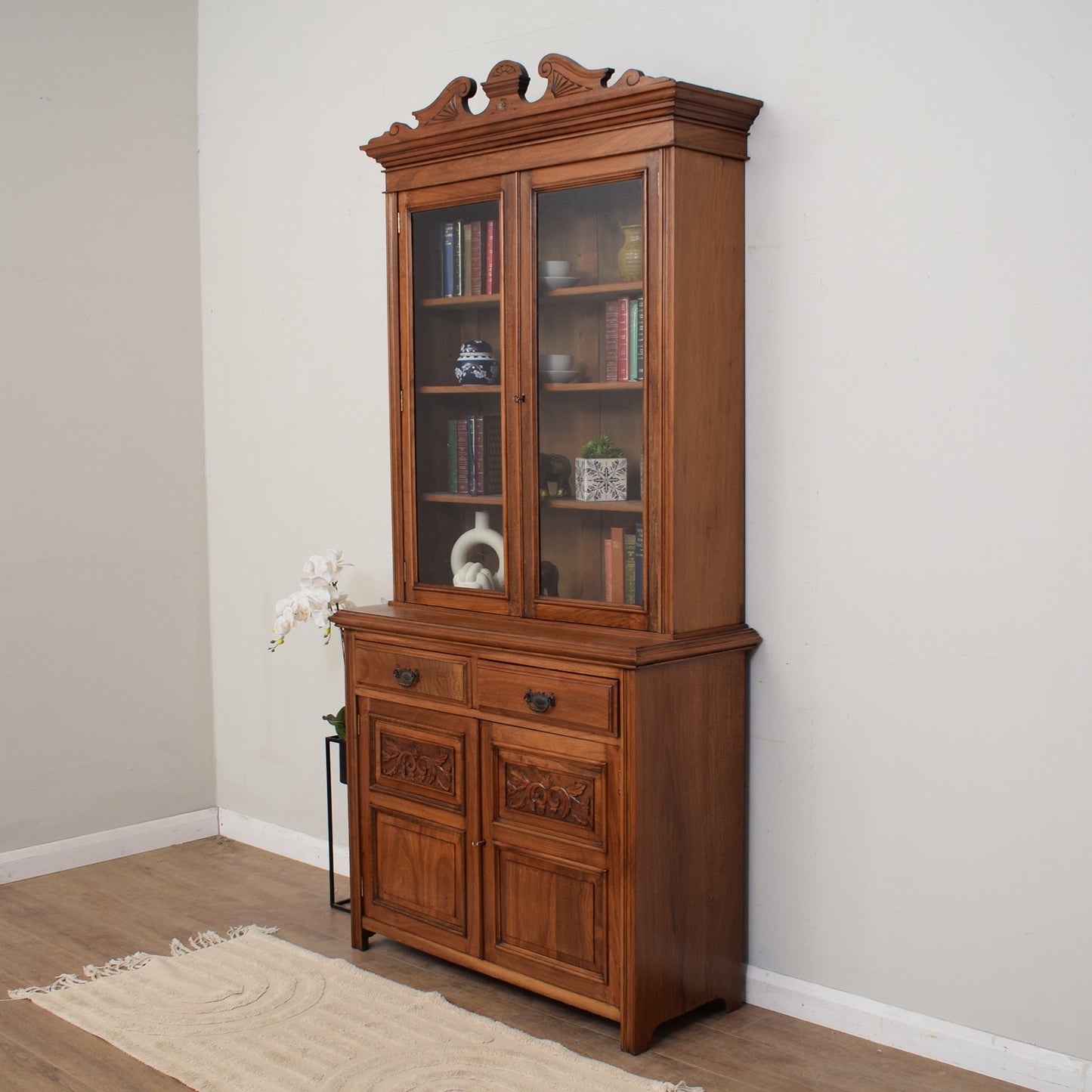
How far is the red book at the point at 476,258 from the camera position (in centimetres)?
283

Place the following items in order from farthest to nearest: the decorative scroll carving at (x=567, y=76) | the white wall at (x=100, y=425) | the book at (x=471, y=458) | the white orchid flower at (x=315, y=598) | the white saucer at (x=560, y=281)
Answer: the white wall at (x=100, y=425) → the white orchid flower at (x=315, y=598) → the book at (x=471, y=458) → the white saucer at (x=560, y=281) → the decorative scroll carving at (x=567, y=76)

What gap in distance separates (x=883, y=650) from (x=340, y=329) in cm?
195

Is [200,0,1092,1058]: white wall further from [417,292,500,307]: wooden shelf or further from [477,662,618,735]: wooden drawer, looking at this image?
[417,292,500,307]: wooden shelf

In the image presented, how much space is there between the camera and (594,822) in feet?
8.32

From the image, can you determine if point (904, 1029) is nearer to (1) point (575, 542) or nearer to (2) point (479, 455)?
(1) point (575, 542)

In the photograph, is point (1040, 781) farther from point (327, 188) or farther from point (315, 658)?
point (327, 188)

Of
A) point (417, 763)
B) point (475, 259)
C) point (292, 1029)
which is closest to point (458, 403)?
point (475, 259)

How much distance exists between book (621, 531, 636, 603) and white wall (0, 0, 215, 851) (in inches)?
79.6

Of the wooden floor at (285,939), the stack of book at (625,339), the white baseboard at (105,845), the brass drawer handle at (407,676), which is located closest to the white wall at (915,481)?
the wooden floor at (285,939)

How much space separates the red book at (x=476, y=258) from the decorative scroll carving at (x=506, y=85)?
0.27 metres

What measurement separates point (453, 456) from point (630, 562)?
23.1 inches

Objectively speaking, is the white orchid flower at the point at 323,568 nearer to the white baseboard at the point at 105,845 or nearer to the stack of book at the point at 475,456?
the stack of book at the point at 475,456

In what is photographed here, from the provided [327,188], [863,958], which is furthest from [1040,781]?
[327,188]

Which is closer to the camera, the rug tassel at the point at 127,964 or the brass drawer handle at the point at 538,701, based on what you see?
the brass drawer handle at the point at 538,701
